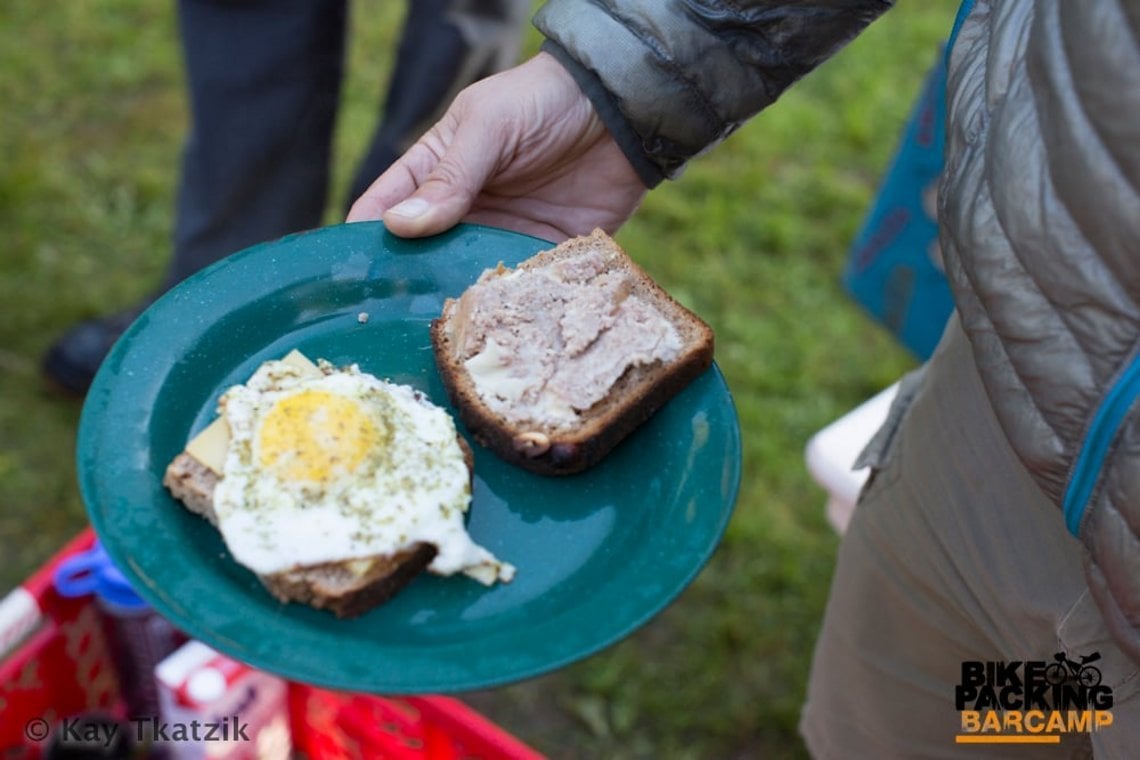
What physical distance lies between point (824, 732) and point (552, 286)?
1277 millimetres

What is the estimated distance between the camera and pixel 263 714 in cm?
298

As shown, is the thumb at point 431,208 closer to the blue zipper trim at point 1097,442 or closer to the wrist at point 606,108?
the wrist at point 606,108

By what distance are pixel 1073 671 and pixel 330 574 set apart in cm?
131

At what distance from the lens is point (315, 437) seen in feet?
6.70

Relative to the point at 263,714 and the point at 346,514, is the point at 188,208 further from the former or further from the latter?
the point at 346,514

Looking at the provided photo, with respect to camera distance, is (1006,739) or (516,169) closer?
(1006,739)

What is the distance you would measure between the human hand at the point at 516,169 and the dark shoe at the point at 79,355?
1994mm

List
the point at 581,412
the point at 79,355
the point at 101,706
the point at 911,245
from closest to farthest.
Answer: the point at 581,412
the point at 101,706
the point at 911,245
the point at 79,355

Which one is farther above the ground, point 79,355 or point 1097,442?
point 1097,442

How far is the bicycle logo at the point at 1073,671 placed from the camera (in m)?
1.85

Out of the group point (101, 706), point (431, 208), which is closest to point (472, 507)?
point (431, 208)

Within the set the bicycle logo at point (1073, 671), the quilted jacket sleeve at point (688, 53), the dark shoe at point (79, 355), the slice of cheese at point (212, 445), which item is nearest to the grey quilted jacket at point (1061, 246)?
the bicycle logo at point (1073, 671)

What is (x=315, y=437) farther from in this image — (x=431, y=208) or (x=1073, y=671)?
(x=1073, y=671)

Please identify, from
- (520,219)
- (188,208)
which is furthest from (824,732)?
(188,208)
